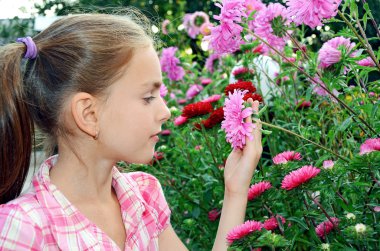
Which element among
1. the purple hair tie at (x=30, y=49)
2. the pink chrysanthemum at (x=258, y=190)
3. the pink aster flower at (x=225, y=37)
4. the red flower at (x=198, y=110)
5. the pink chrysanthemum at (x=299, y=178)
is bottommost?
the red flower at (x=198, y=110)

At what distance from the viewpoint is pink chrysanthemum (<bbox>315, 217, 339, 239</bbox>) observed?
52.5 inches

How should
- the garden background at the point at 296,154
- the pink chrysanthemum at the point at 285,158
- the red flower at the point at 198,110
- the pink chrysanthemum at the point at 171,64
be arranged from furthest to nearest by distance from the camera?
the pink chrysanthemum at the point at 171,64
the red flower at the point at 198,110
the pink chrysanthemum at the point at 285,158
the garden background at the point at 296,154

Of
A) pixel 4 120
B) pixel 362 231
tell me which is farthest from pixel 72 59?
pixel 362 231

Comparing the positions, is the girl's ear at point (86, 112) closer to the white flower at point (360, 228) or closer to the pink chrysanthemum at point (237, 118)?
the pink chrysanthemum at point (237, 118)

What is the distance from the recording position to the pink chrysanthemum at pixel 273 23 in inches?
59.4

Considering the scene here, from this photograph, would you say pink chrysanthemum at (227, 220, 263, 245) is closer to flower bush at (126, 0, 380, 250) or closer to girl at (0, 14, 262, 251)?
flower bush at (126, 0, 380, 250)

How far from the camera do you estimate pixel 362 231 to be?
45.2 inches

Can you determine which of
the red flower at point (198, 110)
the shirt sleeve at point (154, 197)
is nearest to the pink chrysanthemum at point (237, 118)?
the shirt sleeve at point (154, 197)

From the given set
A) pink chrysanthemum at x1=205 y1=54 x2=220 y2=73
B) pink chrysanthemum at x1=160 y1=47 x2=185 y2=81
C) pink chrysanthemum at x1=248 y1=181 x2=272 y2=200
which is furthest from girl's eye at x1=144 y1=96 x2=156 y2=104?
pink chrysanthemum at x1=205 y1=54 x2=220 y2=73

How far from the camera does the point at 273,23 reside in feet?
4.98

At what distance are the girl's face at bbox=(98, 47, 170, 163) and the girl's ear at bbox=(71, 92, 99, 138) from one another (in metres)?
0.01

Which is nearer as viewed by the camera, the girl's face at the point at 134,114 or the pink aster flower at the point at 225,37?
the girl's face at the point at 134,114

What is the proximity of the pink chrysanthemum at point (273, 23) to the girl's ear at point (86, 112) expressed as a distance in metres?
0.44

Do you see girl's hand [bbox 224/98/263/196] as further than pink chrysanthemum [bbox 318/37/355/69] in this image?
No
